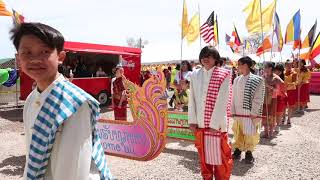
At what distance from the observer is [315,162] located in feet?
19.3

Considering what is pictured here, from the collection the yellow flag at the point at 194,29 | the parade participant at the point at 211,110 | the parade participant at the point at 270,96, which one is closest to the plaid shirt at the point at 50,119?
the parade participant at the point at 211,110

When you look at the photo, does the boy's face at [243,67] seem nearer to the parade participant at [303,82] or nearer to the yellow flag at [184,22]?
the yellow flag at [184,22]

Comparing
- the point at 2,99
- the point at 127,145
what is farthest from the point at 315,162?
the point at 2,99

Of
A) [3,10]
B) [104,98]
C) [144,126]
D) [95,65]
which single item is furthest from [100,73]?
[144,126]

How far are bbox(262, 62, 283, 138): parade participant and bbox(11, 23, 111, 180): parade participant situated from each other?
6.56m

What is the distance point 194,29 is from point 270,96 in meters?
3.29

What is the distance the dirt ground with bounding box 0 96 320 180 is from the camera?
5.21 metres

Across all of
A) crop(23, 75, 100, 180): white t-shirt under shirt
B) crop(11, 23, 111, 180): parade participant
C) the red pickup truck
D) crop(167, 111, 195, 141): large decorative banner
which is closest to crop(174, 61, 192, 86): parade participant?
crop(167, 111, 195, 141): large decorative banner

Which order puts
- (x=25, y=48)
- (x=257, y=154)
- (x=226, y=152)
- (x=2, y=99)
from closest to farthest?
(x=25, y=48) → (x=226, y=152) → (x=257, y=154) → (x=2, y=99)

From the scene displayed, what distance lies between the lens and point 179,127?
663 centimetres

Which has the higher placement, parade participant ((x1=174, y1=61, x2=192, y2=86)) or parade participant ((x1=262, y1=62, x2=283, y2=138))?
parade participant ((x1=174, y1=61, x2=192, y2=86))

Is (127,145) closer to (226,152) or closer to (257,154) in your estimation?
(226,152)

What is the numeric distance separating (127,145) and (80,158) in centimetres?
401

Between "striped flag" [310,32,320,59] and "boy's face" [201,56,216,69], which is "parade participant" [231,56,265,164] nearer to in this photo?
"boy's face" [201,56,216,69]
